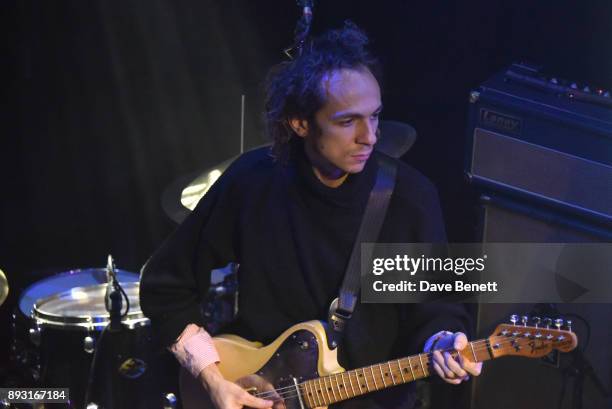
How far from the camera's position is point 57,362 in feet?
10.7

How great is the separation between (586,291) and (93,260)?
2.68m

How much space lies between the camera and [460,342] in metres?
2.22

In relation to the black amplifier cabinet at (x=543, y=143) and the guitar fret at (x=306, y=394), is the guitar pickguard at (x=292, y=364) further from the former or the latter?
the black amplifier cabinet at (x=543, y=143)

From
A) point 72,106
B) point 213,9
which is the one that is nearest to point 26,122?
point 72,106

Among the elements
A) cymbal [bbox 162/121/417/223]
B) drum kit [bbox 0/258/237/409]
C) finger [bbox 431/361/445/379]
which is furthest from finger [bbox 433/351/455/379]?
drum kit [bbox 0/258/237/409]

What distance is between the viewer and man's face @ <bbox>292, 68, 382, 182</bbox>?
2.38 metres

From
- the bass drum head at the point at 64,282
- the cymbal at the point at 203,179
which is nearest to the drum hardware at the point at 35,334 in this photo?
the bass drum head at the point at 64,282

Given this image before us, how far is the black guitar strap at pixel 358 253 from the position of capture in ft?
8.04

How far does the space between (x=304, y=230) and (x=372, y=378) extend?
0.50 m

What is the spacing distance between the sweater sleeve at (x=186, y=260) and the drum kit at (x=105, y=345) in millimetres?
439

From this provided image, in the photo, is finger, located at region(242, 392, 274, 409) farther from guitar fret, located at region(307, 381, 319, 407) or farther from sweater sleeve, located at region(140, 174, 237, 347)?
sweater sleeve, located at region(140, 174, 237, 347)

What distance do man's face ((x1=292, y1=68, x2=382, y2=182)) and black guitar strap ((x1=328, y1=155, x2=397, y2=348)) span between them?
0.11m

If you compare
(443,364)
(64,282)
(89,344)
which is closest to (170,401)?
(89,344)

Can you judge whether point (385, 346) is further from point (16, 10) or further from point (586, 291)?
point (16, 10)
